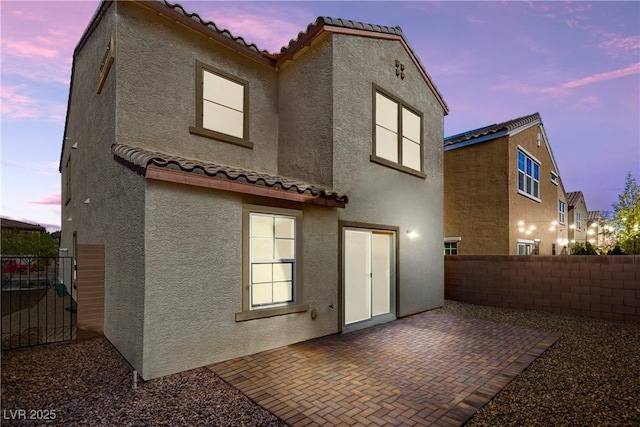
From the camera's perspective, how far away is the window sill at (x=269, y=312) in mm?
5863

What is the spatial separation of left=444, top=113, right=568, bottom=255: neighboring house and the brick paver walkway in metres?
7.31

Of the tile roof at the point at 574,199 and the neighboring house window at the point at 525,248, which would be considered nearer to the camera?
the neighboring house window at the point at 525,248

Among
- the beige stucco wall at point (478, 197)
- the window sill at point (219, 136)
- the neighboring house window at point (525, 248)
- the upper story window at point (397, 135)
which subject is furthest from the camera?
the neighboring house window at point (525, 248)

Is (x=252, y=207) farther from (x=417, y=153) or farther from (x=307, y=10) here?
(x=307, y=10)

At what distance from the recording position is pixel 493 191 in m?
14.4

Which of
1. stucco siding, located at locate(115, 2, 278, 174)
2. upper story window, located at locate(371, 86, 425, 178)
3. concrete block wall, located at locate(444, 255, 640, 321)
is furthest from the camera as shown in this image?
concrete block wall, located at locate(444, 255, 640, 321)

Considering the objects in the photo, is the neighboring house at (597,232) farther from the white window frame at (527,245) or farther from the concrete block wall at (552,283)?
the concrete block wall at (552,283)

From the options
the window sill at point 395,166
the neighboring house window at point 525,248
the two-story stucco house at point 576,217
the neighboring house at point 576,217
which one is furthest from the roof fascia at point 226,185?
the neighboring house at point 576,217

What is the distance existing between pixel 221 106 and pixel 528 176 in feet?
52.3

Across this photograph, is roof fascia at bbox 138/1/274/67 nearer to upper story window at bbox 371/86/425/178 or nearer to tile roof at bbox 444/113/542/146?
upper story window at bbox 371/86/425/178

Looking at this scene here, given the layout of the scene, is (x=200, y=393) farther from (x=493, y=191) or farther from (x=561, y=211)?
(x=561, y=211)

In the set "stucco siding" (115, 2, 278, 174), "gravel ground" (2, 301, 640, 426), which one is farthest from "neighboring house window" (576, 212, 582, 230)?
"stucco siding" (115, 2, 278, 174)

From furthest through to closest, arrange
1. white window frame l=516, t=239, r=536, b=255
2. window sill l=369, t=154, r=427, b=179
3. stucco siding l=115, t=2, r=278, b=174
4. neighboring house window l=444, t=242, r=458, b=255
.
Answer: neighboring house window l=444, t=242, r=458, b=255 < white window frame l=516, t=239, r=536, b=255 < window sill l=369, t=154, r=427, b=179 < stucco siding l=115, t=2, r=278, b=174

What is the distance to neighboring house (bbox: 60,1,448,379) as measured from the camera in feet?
17.3
